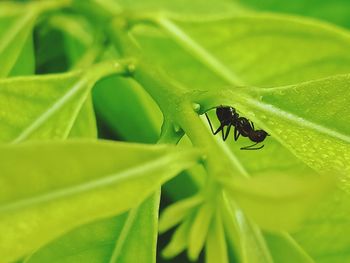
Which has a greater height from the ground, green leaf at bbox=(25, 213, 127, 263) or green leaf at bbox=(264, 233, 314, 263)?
green leaf at bbox=(25, 213, 127, 263)

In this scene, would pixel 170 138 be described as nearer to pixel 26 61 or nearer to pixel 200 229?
pixel 200 229

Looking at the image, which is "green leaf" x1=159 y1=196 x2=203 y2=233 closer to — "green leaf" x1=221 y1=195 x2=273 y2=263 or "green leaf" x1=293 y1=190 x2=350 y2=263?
"green leaf" x1=221 y1=195 x2=273 y2=263

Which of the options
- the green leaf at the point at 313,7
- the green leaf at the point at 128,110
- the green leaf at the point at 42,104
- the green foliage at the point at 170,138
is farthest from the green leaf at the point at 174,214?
the green leaf at the point at 313,7

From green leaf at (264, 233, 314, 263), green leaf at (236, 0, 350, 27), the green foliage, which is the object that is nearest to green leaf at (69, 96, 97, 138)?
the green foliage

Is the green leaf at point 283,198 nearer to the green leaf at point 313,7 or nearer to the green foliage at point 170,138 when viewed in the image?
the green foliage at point 170,138

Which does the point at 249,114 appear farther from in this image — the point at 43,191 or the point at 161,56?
the point at 161,56

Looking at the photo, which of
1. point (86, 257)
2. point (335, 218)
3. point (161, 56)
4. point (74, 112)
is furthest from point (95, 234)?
point (161, 56)
